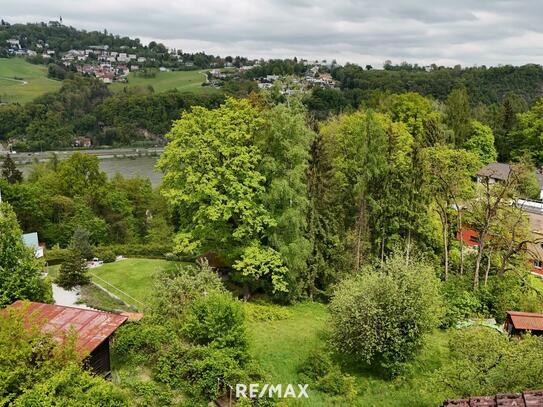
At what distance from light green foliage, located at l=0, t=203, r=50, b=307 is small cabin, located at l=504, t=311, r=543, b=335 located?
729 inches

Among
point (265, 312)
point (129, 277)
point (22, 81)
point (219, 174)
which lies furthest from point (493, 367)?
point (22, 81)

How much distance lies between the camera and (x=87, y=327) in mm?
13203

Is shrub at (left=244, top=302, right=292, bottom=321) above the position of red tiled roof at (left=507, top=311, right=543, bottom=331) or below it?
below

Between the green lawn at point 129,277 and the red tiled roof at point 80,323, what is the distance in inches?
259

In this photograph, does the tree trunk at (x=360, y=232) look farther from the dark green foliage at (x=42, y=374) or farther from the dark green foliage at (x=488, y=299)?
the dark green foliage at (x=42, y=374)

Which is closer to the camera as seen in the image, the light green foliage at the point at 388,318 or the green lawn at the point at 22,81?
the light green foliage at the point at 388,318

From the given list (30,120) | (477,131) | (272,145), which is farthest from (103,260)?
(30,120)

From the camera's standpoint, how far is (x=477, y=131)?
46.8 metres

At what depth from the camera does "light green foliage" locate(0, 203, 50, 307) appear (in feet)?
54.9

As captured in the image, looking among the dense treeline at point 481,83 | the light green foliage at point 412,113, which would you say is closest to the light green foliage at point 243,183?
the light green foliage at point 412,113

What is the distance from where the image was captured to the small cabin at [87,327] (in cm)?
1245

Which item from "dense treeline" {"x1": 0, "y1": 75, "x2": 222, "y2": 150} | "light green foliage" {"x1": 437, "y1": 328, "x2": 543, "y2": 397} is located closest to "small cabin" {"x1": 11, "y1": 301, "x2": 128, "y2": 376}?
"light green foliage" {"x1": 437, "y1": 328, "x2": 543, "y2": 397}

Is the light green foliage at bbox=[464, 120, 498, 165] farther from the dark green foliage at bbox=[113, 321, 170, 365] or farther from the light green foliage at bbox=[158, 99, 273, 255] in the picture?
the dark green foliage at bbox=[113, 321, 170, 365]

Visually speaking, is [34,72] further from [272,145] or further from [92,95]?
[272,145]
